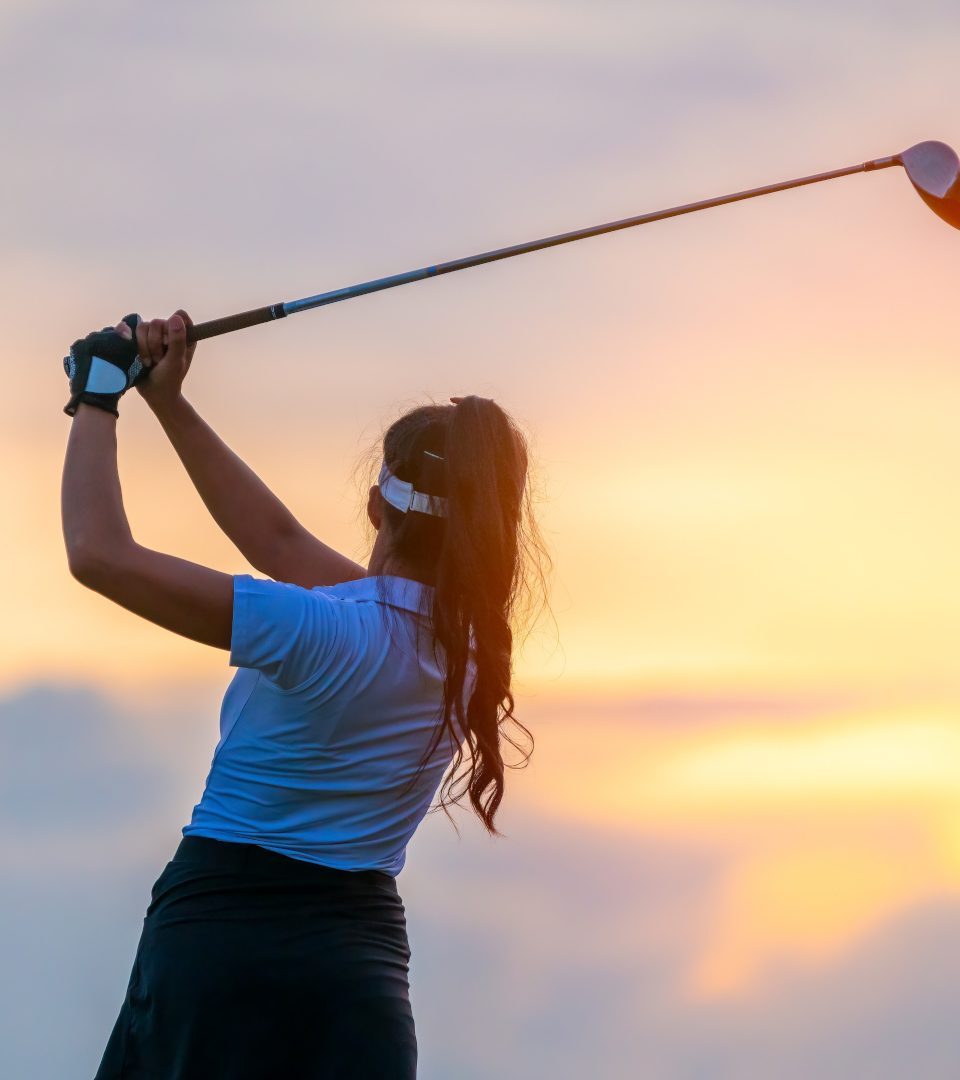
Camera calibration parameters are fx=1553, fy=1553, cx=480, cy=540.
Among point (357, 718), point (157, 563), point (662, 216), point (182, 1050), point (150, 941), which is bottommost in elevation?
point (182, 1050)

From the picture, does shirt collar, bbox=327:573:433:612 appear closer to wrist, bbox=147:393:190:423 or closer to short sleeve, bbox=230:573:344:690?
short sleeve, bbox=230:573:344:690

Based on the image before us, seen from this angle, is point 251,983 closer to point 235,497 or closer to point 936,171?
point 235,497

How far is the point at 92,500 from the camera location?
2.96 m

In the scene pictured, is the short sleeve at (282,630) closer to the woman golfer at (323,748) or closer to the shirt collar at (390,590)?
the woman golfer at (323,748)

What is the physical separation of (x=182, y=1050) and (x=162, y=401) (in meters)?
1.59

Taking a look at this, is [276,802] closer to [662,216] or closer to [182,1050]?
[182,1050]

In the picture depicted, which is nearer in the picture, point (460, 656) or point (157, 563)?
point (157, 563)

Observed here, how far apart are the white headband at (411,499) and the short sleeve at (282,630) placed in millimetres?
342

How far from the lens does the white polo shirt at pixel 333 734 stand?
10.4 ft

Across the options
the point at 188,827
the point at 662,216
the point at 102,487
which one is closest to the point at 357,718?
the point at 188,827

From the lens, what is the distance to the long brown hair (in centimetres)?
330

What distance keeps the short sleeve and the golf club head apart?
88.0 inches

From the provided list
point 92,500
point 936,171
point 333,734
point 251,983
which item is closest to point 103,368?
point 92,500

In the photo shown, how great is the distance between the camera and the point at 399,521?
3424 millimetres
